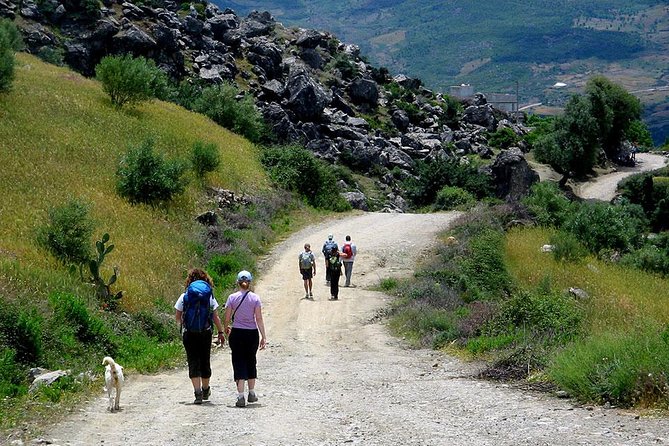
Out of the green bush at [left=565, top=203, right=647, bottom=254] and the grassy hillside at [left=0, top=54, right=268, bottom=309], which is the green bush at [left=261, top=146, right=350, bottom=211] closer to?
the grassy hillside at [left=0, top=54, right=268, bottom=309]

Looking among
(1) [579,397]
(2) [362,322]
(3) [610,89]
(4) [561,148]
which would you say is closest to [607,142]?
(3) [610,89]

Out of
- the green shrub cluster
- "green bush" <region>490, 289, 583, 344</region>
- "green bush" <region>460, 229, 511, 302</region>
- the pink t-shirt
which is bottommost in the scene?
the green shrub cluster

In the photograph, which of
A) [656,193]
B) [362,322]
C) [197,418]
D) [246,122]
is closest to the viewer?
[197,418]

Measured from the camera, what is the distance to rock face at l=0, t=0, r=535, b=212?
2237 inches

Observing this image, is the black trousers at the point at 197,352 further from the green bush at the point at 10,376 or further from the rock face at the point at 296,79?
the rock face at the point at 296,79

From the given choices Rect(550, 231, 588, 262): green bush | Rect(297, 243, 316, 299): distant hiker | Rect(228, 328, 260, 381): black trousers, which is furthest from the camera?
Rect(550, 231, 588, 262): green bush

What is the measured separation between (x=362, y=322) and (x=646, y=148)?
4067 inches

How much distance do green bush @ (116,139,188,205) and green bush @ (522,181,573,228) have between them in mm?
16164

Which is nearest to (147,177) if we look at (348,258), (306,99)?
(348,258)

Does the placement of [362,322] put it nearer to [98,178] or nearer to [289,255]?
[289,255]

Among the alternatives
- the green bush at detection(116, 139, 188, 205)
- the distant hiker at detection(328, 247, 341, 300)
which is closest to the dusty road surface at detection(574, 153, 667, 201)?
the green bush at detection(116, 139, 188, 205)

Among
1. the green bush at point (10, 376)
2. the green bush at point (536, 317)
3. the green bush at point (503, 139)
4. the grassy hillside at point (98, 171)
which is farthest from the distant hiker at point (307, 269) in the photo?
the green bush at point (503, 139)

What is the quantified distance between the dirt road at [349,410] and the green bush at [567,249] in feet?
40.1

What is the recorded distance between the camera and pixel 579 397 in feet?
31.7
